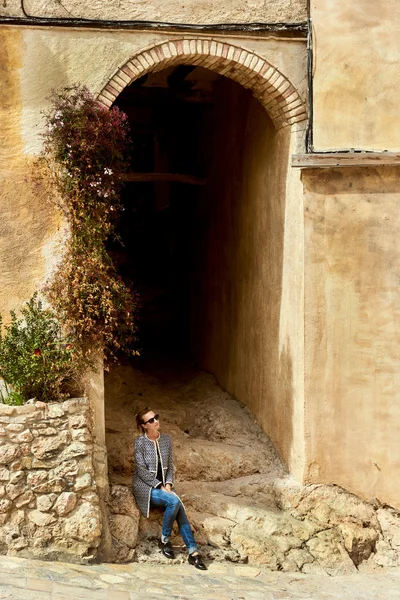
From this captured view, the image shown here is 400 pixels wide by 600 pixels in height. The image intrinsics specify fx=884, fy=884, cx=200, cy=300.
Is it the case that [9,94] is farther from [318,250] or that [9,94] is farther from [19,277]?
[318,250]

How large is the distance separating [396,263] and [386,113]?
1.55 m

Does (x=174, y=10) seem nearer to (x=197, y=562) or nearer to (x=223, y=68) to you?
(x=223, y=68)

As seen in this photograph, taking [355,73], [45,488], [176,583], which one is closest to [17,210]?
[45,488]

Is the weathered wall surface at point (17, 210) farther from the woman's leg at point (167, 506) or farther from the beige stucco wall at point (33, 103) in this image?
the woman's leg at point (167, 506)

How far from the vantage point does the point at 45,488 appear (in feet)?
26.4

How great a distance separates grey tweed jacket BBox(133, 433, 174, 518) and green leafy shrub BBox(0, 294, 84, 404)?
36.9 inches

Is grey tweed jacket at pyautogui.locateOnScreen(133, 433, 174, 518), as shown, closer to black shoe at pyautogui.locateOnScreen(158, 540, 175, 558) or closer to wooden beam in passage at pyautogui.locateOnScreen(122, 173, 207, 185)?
black shoe at pyautogui.locateOnScreen(158, 540, 175, 558)

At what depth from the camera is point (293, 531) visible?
884 cm

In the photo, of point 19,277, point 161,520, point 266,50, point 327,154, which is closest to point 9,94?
point 19,277

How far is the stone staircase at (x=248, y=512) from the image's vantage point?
8586 mm

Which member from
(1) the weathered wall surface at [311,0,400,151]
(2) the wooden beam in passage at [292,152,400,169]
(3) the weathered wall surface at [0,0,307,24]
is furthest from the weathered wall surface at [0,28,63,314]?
(1) the weathered wall surface at [311,0,400,151]

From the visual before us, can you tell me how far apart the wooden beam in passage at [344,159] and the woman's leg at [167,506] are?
11.5 ft

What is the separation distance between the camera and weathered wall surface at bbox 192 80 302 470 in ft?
31.6

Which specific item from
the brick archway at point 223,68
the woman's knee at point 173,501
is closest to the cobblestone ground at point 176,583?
the woman's knee at point 173,501
